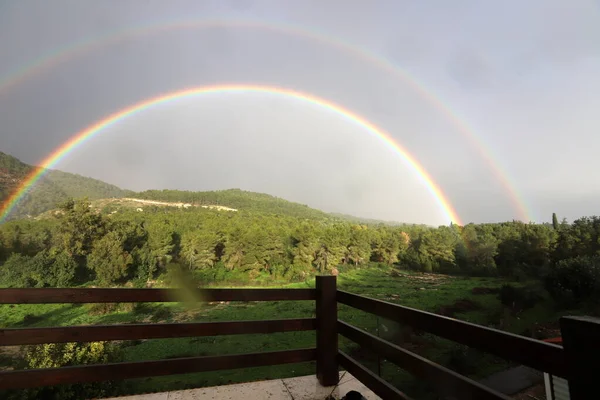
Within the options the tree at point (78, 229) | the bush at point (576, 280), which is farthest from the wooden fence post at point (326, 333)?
the tree at point (78, 229)

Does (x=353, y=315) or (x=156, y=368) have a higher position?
(x=156, y=368)

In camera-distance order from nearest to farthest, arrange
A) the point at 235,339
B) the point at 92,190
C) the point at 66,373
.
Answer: the point at 66,373 < the point at 235,339 < the point at 92,190

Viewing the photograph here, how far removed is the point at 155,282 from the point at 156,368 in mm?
47228

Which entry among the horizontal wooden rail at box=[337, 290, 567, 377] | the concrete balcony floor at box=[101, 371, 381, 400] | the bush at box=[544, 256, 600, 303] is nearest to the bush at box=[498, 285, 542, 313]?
the bush at box=[544, 256, 600, 303]

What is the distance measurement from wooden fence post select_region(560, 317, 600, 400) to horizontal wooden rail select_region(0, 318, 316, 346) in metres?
1.77

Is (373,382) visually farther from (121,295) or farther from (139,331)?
(121,295)

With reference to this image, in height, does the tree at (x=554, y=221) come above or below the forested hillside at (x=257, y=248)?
above

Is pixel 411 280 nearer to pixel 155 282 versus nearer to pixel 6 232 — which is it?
pixel 155 282

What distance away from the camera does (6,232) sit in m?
39.9

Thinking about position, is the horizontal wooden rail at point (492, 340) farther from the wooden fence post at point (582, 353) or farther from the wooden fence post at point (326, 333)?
the wooden fence post at point (326, 333)

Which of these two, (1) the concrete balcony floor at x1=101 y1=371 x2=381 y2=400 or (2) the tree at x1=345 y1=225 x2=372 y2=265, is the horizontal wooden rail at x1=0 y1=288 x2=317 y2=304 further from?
(2) the tree at x1=345 y1=225 x2=372 y2=265

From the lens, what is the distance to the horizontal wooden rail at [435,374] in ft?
4.02

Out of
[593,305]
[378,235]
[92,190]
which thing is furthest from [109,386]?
[92,190]

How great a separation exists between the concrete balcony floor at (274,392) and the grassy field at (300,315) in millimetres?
24133
